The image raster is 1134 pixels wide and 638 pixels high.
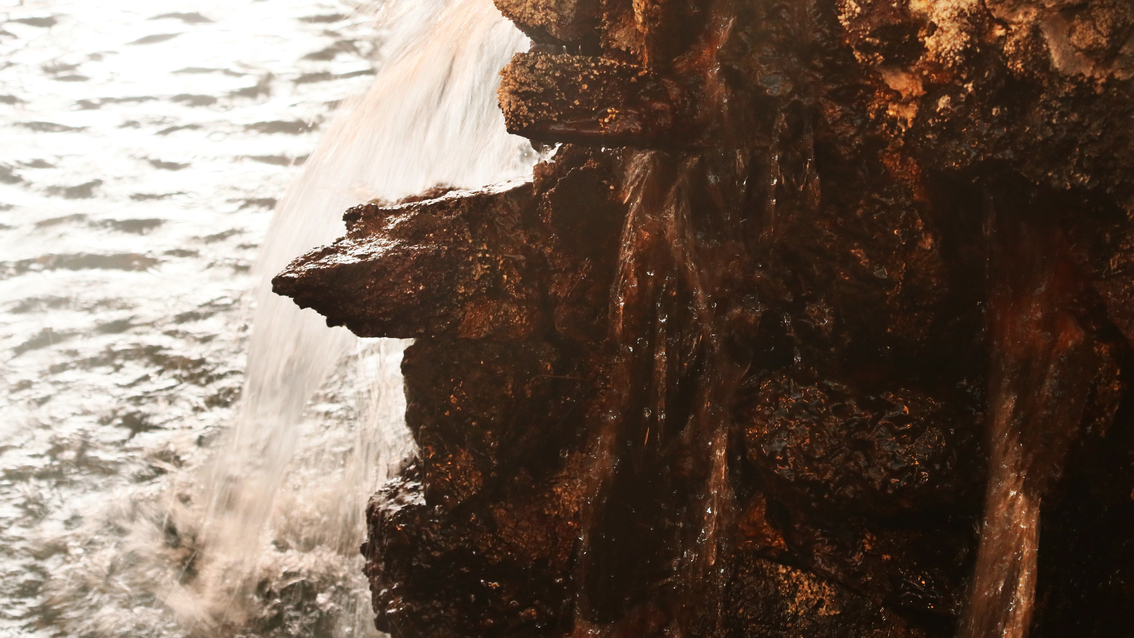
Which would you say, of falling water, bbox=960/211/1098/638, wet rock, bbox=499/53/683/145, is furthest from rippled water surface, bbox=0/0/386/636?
falling water, bbox=960/211/1098/638

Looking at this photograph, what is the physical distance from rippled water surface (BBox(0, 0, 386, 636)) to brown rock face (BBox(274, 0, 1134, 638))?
6.17 ft

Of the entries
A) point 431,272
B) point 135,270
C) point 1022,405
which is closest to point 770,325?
point 1022,405

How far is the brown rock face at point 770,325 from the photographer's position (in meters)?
2.24

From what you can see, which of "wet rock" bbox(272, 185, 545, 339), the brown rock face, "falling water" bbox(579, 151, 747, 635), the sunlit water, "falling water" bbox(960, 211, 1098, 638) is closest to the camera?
the brown rock face

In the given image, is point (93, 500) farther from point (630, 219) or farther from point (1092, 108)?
point (1092, 108)

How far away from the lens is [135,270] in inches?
218

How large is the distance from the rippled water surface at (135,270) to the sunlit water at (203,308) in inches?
0.6

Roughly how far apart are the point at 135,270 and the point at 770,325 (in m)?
4.65

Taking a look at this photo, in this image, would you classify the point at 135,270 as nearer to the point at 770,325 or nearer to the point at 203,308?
the point at 203,308

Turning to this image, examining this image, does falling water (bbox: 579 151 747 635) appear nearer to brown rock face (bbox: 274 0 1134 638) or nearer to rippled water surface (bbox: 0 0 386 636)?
brown rock face (bbox: 274 0 1134 638)

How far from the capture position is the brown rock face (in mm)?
2236

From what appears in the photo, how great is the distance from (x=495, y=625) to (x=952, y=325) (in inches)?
70.6

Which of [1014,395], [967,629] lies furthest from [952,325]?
[967,629]

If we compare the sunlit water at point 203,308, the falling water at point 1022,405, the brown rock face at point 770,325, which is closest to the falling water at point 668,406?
the brown rock face at point 770,325
